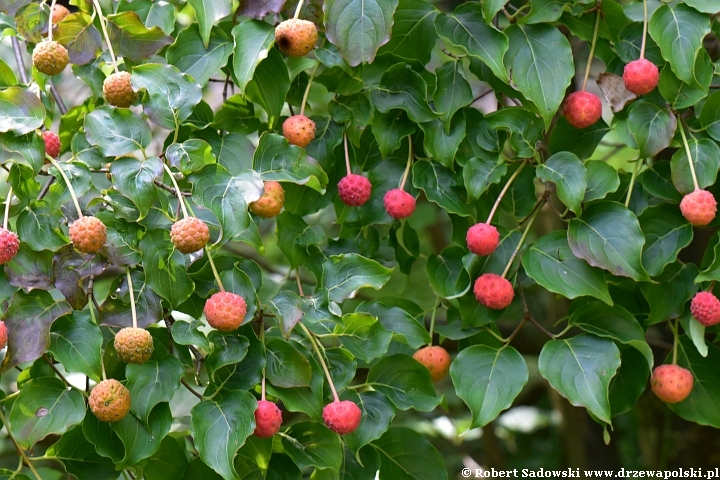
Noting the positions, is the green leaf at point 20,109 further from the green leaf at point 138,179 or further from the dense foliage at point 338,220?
the green leaf at point 138,179

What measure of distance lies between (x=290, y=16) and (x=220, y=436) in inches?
23.5

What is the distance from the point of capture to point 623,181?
3.99ft

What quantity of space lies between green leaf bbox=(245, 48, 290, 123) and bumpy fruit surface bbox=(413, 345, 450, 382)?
447 mm

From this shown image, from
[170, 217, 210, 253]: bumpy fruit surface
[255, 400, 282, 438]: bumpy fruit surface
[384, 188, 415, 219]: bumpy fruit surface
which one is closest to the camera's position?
[170, 217, 210, 253]: bumpy fruit surface

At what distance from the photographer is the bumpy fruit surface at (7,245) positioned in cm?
85

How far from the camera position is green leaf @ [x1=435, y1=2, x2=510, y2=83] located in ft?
3.56

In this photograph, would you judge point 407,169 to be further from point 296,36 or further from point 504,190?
point 296,36

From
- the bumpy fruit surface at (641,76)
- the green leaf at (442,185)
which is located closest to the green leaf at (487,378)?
the green leaf at (442,185)

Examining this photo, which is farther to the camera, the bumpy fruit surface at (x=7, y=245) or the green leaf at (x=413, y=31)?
the green leaf at (x=413, y=31)

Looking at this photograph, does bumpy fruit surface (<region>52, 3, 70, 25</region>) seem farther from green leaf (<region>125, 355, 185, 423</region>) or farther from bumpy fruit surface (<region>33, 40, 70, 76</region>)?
green leaf (<region>125, 355, 185, 423</region>)

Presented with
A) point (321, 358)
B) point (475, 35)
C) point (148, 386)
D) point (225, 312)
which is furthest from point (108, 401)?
point (475, 35)

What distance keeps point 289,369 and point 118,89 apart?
0.42 meters

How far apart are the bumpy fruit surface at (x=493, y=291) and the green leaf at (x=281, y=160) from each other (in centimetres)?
29

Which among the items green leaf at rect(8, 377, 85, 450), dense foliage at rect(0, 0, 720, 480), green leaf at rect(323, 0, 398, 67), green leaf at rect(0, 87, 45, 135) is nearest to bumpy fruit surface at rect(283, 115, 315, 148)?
dense foliage at rect(0, 0, 720, 480)
